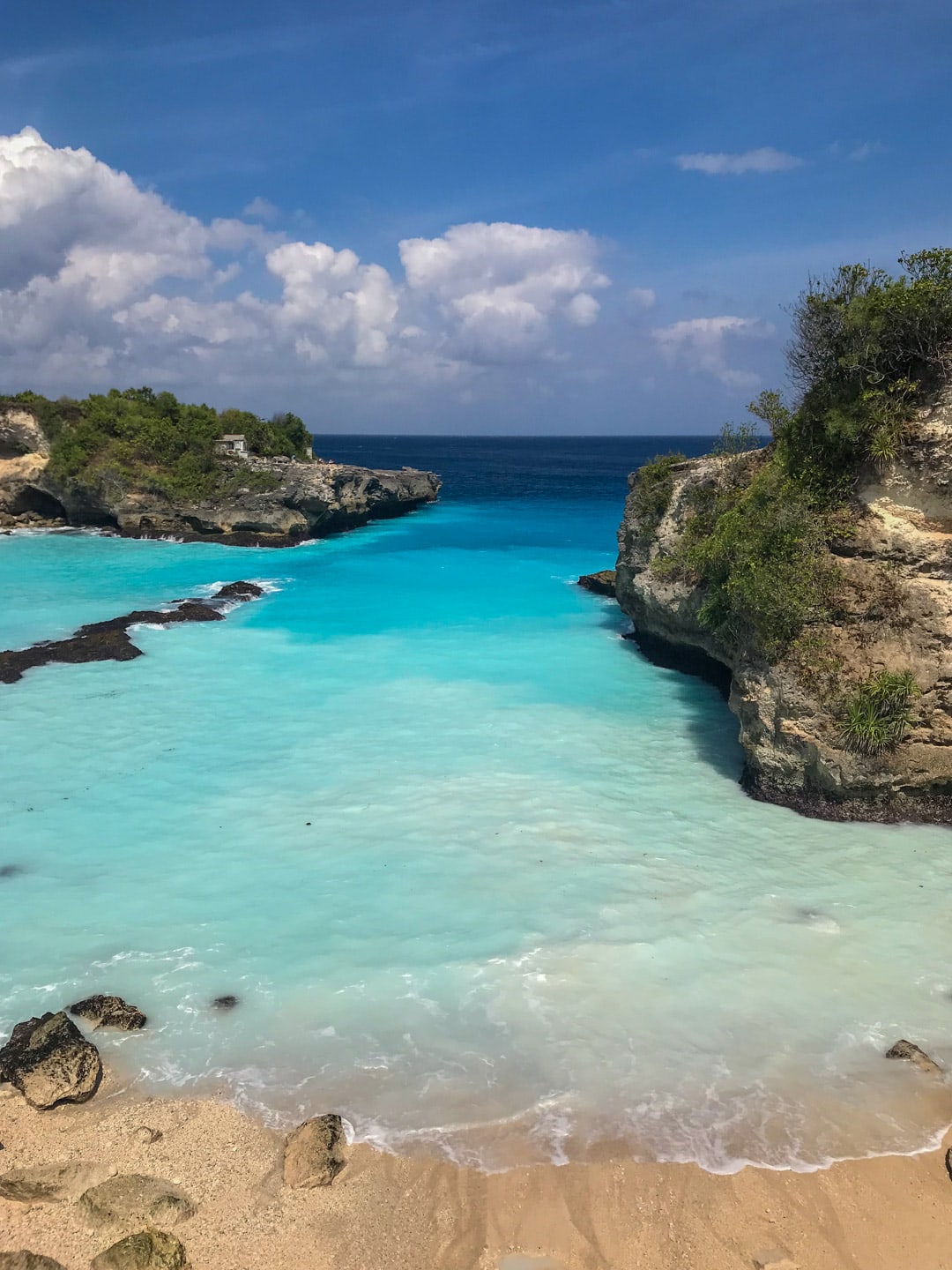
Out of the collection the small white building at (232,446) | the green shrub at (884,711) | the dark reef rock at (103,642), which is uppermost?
the small white building at (232,446)

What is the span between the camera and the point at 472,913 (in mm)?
9695

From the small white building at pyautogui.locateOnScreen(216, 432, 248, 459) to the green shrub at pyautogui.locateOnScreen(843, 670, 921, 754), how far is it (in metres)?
41.0

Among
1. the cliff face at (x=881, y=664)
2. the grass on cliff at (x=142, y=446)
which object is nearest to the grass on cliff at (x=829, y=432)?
the cliff face at (x=881, y=664)

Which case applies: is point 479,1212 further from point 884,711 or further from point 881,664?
point 881,664

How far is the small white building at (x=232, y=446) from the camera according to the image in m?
46.4

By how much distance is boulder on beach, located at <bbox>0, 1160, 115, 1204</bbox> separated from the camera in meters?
5.86

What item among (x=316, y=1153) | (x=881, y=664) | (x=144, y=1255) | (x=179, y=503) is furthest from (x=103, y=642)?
(x=179, y=503)

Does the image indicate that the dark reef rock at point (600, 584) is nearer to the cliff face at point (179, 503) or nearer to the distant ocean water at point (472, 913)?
the distant ocean water at point (472, 913)

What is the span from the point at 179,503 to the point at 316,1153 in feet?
139

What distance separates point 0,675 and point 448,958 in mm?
14299

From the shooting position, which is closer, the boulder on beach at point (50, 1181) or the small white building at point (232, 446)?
the boulder on beach at point (50, 1181)

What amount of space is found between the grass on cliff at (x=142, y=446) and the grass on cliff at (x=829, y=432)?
35.2m

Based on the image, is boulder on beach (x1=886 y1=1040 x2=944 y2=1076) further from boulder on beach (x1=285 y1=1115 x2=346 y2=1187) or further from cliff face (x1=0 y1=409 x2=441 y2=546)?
cliff face (x1=0 y1=409 x2=441 y2=546)

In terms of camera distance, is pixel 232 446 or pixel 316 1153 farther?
pixel 232 446
